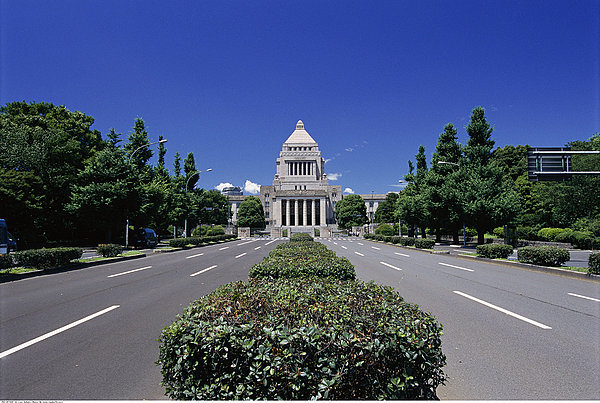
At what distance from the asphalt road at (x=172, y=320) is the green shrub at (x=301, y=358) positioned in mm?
1365

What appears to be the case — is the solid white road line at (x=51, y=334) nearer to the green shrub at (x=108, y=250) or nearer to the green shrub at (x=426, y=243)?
the green shrub at (x=108, y=250)

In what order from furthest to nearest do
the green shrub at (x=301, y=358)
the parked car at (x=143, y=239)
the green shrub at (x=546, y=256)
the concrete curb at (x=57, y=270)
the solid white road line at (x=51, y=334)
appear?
1. the parked car at (x=143, y=239)
2. the green shrub at (x=546, y=256)
3. the concrete curb at (x=57, y=270)
4. the solid white road line at (x=51, y=334)
5. the green shrub at (x=301, y=358)

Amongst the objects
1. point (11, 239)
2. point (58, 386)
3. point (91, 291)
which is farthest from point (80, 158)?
point (58, 386)

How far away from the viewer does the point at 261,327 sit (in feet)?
9.32

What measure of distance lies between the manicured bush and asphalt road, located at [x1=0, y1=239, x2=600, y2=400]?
23.7 ft

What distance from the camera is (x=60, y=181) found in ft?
94.6

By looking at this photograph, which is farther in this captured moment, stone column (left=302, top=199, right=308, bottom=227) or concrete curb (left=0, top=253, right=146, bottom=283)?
stone column (left=302, top=199, right=308, bottom=227)

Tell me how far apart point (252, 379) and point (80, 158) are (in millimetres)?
37234

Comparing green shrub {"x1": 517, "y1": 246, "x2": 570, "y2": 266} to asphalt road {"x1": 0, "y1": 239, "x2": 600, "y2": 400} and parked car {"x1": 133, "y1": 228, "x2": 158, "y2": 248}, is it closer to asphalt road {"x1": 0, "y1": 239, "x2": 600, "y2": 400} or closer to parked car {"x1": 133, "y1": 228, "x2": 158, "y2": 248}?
asphalt road {"x1": 0, "y1": 239, "x2": 600, "y2": 400}

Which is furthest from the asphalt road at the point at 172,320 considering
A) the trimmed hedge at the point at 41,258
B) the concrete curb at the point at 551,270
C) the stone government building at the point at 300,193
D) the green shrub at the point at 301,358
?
the stone government building at the point at 300,193

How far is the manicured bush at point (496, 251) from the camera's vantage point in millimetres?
18703

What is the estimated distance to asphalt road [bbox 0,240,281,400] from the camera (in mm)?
3857

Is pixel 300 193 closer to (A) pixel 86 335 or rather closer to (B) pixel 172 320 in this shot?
(B) pixel 172 320

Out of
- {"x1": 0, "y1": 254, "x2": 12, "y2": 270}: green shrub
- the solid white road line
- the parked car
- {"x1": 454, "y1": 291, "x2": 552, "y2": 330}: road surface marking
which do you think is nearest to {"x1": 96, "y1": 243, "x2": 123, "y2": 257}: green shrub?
{"x1": 0, "y1": 254, "x2": 12, "y2": 270}: green shrub
